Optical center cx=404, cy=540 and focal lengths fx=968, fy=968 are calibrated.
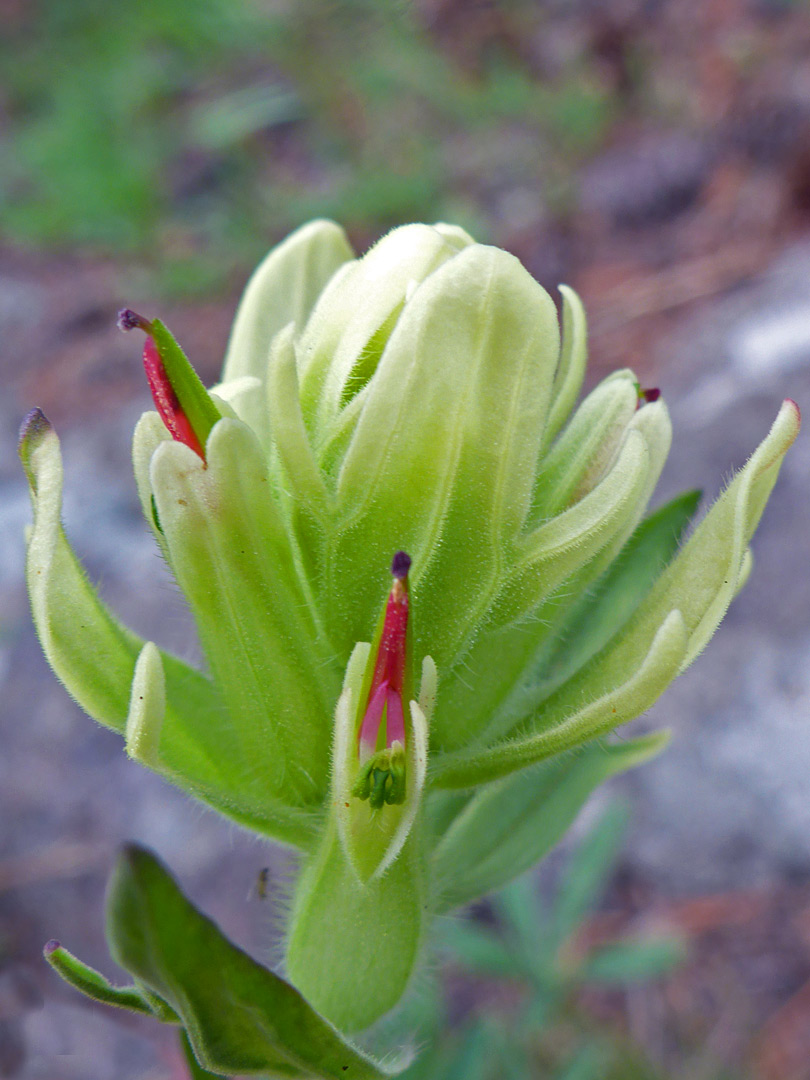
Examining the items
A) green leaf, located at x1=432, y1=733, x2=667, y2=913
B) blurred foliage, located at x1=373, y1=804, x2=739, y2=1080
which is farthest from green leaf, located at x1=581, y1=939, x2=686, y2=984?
green leaf, located at x1=432, y1=733, x2=667, y2=913

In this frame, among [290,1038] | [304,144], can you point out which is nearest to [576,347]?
[290,1038]

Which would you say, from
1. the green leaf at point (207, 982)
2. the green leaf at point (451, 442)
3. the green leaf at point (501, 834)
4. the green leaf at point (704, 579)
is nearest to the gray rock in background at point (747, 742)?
the green leaf at point (501, 834)

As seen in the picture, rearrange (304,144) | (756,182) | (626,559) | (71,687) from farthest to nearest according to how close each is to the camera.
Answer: (304,144) → (756,182) → (626,559) → (71,687)

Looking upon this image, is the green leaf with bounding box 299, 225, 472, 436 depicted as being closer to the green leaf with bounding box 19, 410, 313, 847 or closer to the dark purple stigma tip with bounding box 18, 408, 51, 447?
the green leaf with bounding box 19, 410, 313, 847

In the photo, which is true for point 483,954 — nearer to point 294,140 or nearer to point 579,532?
point 579,532

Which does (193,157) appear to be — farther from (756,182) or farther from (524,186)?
(756,182)

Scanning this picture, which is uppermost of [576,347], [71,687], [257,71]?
[257,71]
